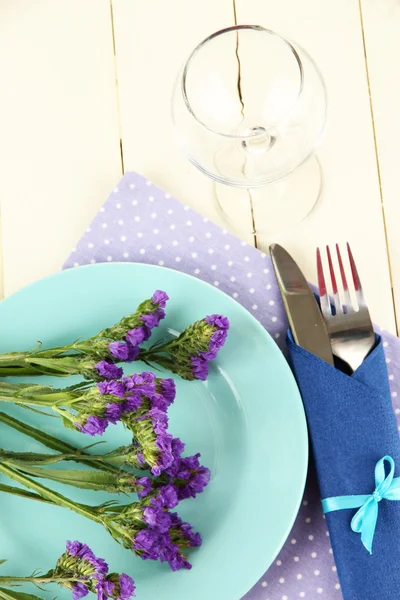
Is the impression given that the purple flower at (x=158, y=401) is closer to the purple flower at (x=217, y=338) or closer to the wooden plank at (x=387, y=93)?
the purple flower at (x=217, y=338)

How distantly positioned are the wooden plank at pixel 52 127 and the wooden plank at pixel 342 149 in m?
0.21

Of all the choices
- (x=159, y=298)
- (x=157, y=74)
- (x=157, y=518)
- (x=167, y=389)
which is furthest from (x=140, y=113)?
(x=157, y=518)

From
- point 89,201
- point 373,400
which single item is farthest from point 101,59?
point 373,400

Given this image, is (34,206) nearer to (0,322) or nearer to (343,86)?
(0,322)

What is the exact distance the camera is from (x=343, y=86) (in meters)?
0.95

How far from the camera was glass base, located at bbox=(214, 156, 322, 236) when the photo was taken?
3.07 ft

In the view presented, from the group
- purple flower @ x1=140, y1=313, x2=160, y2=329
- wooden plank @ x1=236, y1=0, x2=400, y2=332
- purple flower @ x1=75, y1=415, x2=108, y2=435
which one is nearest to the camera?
purple flower @ x1=75, y1=415, x2=108, y2=435

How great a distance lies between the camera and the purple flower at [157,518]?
69 centimetres

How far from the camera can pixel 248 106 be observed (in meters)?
0.84

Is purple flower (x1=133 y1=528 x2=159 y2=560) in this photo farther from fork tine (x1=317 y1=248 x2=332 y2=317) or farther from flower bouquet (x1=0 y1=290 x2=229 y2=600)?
fork tine (x1=317 y1=248 x2=332 y2=317)

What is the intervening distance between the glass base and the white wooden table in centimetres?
1

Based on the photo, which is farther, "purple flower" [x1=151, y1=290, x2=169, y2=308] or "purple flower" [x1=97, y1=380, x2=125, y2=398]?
"purple flower" [x1=151, y1=290, x2=169, y2=308]

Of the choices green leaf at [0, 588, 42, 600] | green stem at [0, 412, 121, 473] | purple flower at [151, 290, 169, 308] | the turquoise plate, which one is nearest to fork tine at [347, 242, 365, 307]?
the turquoise plate

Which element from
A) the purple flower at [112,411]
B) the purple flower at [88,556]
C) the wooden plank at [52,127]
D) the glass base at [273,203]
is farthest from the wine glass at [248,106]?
the purple flower at [88,556]
